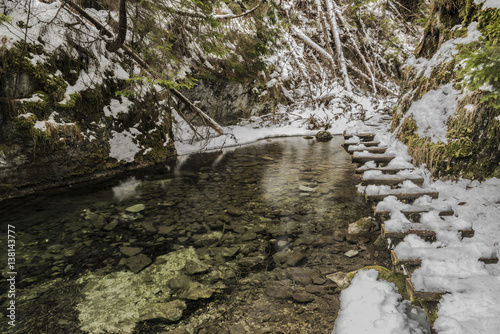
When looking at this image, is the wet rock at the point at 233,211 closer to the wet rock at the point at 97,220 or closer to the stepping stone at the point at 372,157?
the wet rock at the point at 97,220

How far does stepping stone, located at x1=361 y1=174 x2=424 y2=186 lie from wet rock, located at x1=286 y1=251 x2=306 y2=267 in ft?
5.11

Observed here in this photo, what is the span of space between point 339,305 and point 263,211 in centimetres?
234

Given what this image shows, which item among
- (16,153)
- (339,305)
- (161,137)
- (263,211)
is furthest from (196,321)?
(161,137)

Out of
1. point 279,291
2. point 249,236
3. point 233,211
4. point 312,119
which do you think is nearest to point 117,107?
point 233,211

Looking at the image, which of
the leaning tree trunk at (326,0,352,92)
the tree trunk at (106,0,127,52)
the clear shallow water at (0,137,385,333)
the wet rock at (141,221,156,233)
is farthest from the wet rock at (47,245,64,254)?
the leaning tree trunk at (326,0,352,92)

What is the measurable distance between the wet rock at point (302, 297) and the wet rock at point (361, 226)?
1.43m

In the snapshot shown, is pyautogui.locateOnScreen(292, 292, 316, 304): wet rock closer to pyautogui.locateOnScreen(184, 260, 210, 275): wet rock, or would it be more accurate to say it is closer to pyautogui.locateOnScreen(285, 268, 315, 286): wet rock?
pyautogui.locateOnScreen(285, 268, 315, 286): wet rock

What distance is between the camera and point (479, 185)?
128 inches

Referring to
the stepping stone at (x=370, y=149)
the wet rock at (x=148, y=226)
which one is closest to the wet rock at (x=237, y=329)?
the wet rock at (x=148, y=226)

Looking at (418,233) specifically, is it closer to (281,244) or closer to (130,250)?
(281,244)

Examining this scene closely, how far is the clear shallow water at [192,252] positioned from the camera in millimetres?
2396

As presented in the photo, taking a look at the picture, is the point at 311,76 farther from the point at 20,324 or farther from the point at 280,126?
the point at 20,324

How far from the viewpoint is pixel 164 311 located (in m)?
2.46

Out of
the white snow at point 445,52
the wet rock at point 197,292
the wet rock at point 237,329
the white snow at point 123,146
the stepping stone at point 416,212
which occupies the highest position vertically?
Result: the white snow at point 445,52
